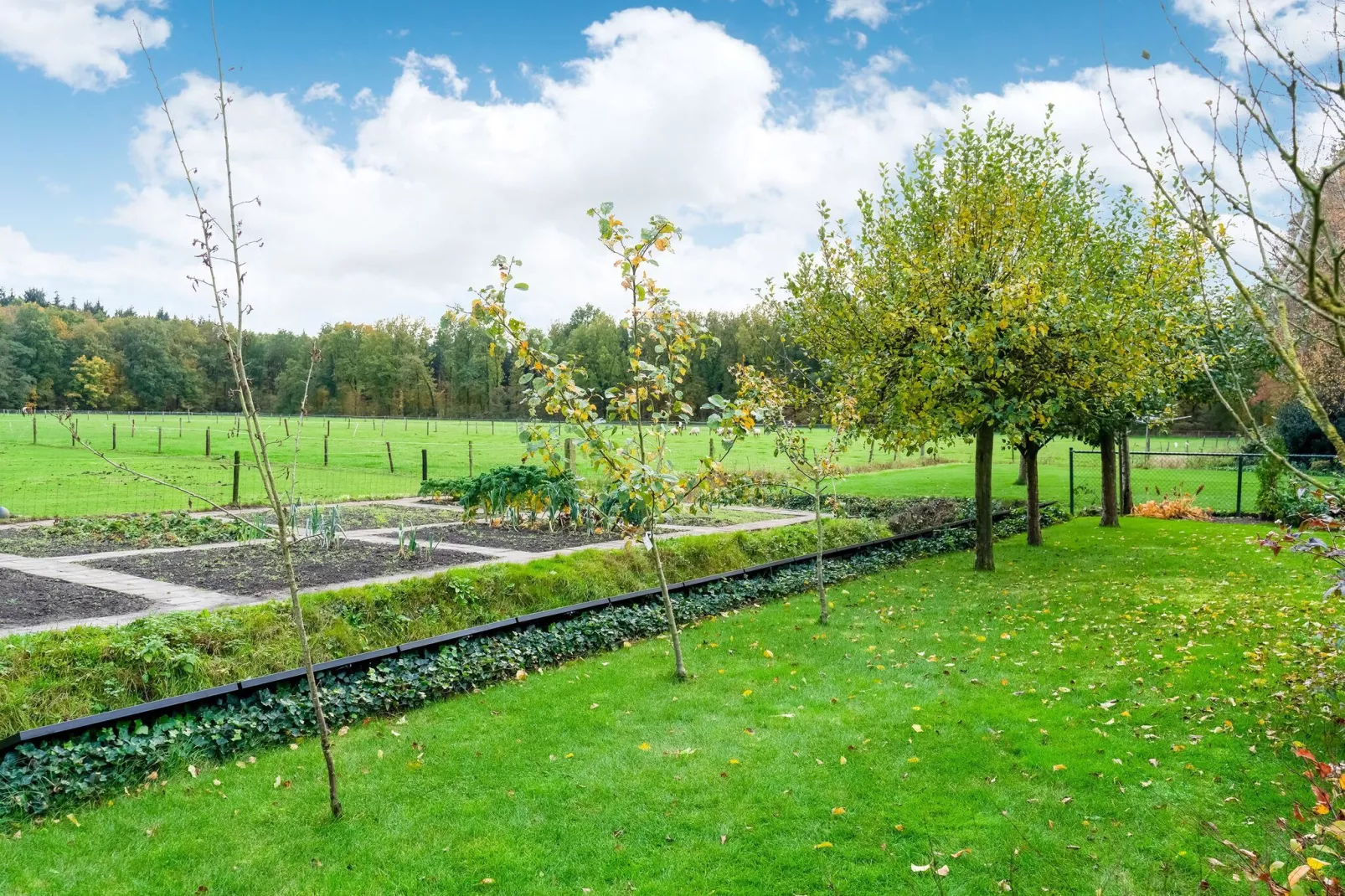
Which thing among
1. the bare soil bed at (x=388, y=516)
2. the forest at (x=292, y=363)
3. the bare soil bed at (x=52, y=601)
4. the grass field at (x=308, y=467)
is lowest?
the bare soil bed at (x=52, y=601)

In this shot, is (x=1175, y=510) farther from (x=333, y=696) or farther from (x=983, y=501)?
(x=333, y=696)

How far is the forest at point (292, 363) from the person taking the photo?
52562 millimetres

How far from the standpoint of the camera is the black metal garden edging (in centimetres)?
419

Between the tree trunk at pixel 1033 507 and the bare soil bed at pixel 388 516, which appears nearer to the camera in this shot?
Result: the bare soil bed at pixel 388 516

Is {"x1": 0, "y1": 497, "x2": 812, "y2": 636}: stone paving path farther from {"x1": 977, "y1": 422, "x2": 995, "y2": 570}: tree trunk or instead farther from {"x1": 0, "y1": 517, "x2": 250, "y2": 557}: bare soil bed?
{"x1": 977, "y1": 422, "x2": 995, "y2": 570}: tree trunk

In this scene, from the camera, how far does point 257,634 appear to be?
5.71 m

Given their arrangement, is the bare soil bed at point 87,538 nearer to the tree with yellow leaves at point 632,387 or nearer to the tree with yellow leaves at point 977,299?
the tree with yellow leaves at point 632,387

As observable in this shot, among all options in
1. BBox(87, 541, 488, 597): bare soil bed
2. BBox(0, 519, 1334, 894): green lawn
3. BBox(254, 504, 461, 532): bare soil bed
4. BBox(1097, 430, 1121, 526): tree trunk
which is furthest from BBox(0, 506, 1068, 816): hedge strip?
BBox(1097, 430, 1121, 526): tree trunk

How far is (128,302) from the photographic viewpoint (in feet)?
285

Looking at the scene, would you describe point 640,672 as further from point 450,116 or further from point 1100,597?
point 450,116

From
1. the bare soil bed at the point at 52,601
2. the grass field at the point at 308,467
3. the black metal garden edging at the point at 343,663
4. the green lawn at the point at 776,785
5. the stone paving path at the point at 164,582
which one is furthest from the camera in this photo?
the grass field at the point at 308,467

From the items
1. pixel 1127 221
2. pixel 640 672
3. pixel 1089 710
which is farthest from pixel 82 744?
pixel 1127 221

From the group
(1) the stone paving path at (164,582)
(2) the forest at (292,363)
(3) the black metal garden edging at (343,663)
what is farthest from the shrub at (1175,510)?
(2) the forest at (292,363)

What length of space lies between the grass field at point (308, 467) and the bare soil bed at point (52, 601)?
4.68 ft
